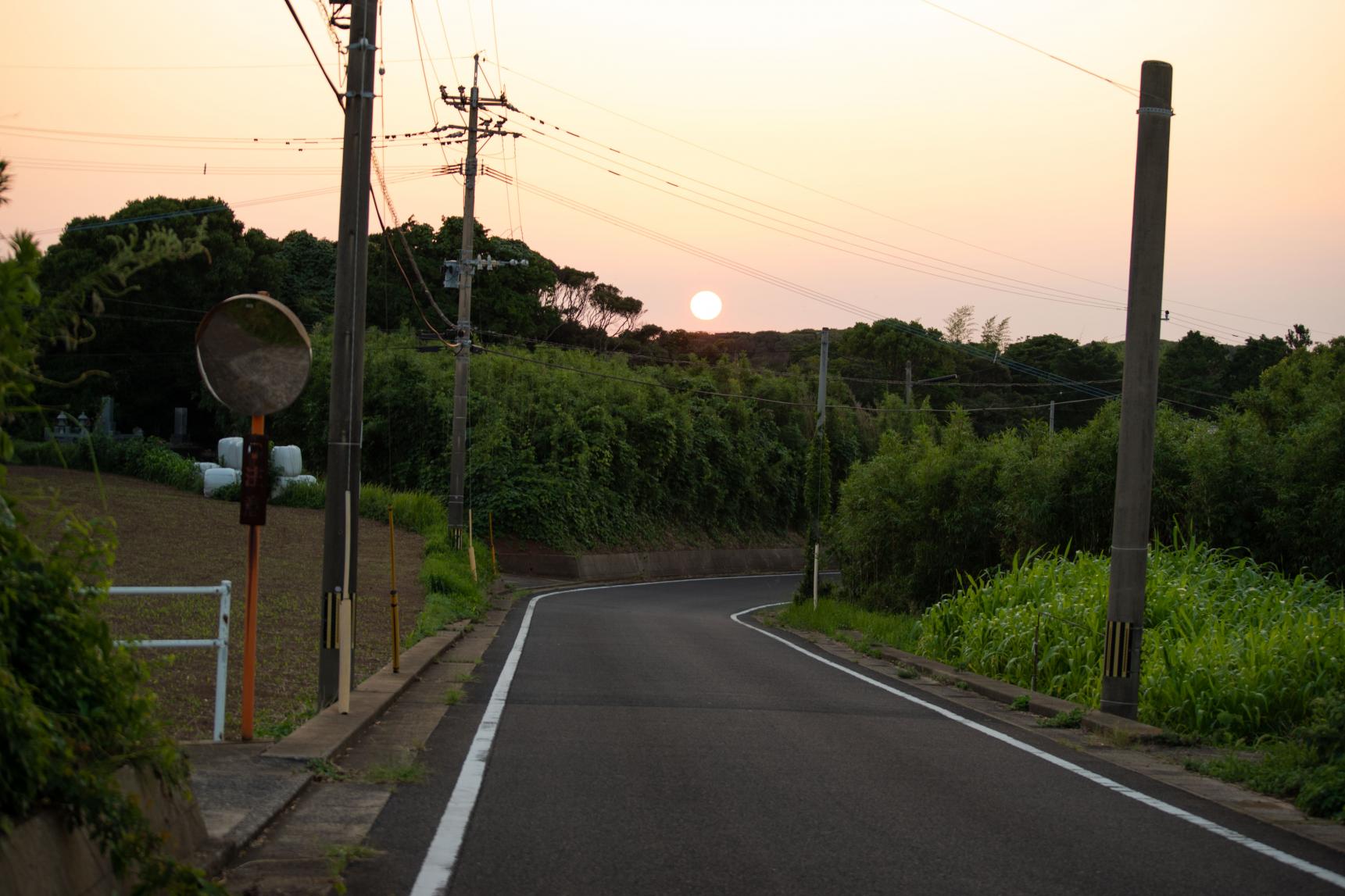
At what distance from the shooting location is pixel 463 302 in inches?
1271

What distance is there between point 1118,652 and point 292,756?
299 inches

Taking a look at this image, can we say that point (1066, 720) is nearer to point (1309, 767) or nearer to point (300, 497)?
point (1309, 767)

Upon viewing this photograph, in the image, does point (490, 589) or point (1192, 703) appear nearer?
point (1192, 703)

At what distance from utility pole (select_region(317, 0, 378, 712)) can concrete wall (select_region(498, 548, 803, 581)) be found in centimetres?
2878

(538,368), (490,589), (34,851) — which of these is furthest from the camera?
(538,368)

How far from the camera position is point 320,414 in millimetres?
45938

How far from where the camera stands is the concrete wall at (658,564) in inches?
1538

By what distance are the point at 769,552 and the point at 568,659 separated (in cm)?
3736

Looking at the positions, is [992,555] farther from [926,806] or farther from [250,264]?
[250,264]

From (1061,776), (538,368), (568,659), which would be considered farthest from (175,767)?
(538,368)

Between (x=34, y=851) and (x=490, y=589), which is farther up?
(x=34, y=851)

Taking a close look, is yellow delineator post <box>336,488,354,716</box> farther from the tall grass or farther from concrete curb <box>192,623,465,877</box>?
the tall grass

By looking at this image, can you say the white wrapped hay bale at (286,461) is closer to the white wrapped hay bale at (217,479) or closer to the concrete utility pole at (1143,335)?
the white wrapped hay bale at (217,479)

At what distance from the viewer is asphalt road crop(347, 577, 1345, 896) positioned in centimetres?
566
